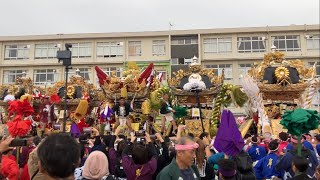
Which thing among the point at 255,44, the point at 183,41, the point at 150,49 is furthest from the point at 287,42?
the point at 150,49

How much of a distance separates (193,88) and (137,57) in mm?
20769

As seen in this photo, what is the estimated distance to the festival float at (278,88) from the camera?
1390 cm

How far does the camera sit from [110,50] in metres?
33.7

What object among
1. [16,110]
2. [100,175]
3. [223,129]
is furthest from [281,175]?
[16,110]

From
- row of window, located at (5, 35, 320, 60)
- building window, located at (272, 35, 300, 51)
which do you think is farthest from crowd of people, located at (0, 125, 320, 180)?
building window, located at (272, 35, 300, 51)

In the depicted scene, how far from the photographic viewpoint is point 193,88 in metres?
13.2

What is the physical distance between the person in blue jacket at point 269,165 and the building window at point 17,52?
31.9m

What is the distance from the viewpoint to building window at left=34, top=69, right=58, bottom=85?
33844 mm

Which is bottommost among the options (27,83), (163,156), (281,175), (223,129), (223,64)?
(281,175)

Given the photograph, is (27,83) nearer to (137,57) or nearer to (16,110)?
(16,110)

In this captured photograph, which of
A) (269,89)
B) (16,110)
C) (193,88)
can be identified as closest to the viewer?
(16,110)

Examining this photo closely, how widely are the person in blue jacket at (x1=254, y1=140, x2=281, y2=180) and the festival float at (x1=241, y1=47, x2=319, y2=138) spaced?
739cm

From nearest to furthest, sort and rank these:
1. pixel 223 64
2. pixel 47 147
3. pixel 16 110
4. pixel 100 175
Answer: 1. pixel 47 147
2. pixel 100 175
3. pixel 16 110
4. pixel 223 64

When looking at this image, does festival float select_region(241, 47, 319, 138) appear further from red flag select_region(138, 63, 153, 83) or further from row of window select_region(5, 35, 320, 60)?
row of window select_region(5, 35, 320, 60)
